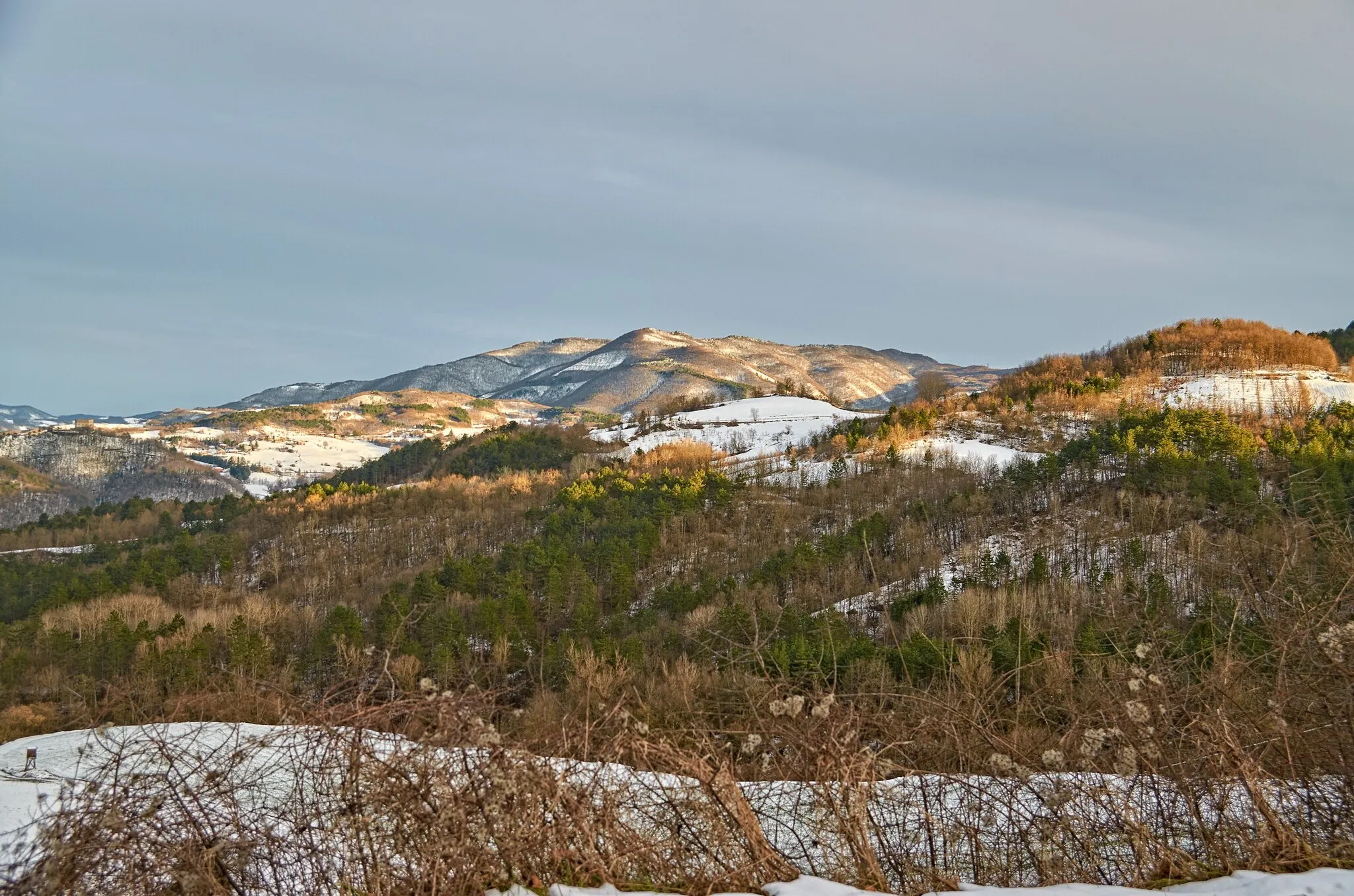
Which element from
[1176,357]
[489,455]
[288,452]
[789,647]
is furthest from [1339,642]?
[288,452]

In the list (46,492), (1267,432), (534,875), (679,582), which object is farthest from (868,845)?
(46,492)

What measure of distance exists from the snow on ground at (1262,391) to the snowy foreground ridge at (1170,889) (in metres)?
35.8

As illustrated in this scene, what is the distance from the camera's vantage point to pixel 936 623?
21.1 meters

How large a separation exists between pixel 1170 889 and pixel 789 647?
1572 centimetres

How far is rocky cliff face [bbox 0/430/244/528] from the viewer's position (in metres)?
134

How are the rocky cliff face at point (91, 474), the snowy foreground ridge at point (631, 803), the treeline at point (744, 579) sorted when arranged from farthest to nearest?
the rocky cliff face at point (91, 474) < the treeline at point (744, 579) < the snowy foreground ridge at point (631, 803)

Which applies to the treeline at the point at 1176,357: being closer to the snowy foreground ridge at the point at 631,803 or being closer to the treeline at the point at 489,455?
the treeline at the point at 489,455

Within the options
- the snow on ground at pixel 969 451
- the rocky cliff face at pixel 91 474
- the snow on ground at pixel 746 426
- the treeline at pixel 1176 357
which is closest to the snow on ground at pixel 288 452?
the rocky cliff face at pixel 91 474

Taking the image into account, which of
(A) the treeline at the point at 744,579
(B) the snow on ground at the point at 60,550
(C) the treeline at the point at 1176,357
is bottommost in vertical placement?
(B) the snow on ground at the point at 60,550

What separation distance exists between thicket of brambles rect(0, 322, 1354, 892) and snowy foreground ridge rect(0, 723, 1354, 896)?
36 millimetres

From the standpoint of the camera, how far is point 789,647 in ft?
60.7

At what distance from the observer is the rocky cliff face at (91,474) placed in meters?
134

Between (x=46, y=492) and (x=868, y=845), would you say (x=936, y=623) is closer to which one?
(x=868, y=845)

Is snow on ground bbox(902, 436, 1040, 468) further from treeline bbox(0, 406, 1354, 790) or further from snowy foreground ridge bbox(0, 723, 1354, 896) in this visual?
snowy foreground ridge bbox(0, 723, 1354, 896)
